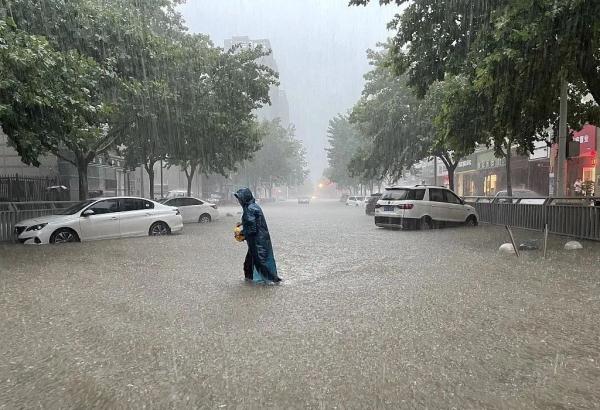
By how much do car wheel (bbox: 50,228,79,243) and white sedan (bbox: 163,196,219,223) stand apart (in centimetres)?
971

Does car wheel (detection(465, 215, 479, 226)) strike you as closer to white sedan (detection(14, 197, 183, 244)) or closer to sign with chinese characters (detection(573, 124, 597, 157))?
white sedan (detection(14, 197, 183, 244))

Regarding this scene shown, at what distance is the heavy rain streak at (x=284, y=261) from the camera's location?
3643 mm

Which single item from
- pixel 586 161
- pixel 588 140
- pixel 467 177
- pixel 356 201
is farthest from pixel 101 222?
Result: pixel 467 177

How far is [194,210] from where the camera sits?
23734 mm

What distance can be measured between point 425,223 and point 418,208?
2.17ft

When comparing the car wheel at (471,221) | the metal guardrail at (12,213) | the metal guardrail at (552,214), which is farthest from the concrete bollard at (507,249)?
the metal guardrail at (12,213)

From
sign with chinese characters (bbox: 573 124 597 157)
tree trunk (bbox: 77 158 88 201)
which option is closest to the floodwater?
tree trunk (bbox: 77 158 88 201)

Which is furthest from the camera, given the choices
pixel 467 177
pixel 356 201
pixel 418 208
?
pixel 356 201

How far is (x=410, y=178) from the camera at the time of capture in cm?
9812

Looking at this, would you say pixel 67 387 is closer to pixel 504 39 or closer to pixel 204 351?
pixel 204 351

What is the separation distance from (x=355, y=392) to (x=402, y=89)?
88.9 feet

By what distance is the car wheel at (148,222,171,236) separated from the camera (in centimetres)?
1538

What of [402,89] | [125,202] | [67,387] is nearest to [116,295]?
[67,387]

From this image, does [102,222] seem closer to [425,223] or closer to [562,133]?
[425,223]
